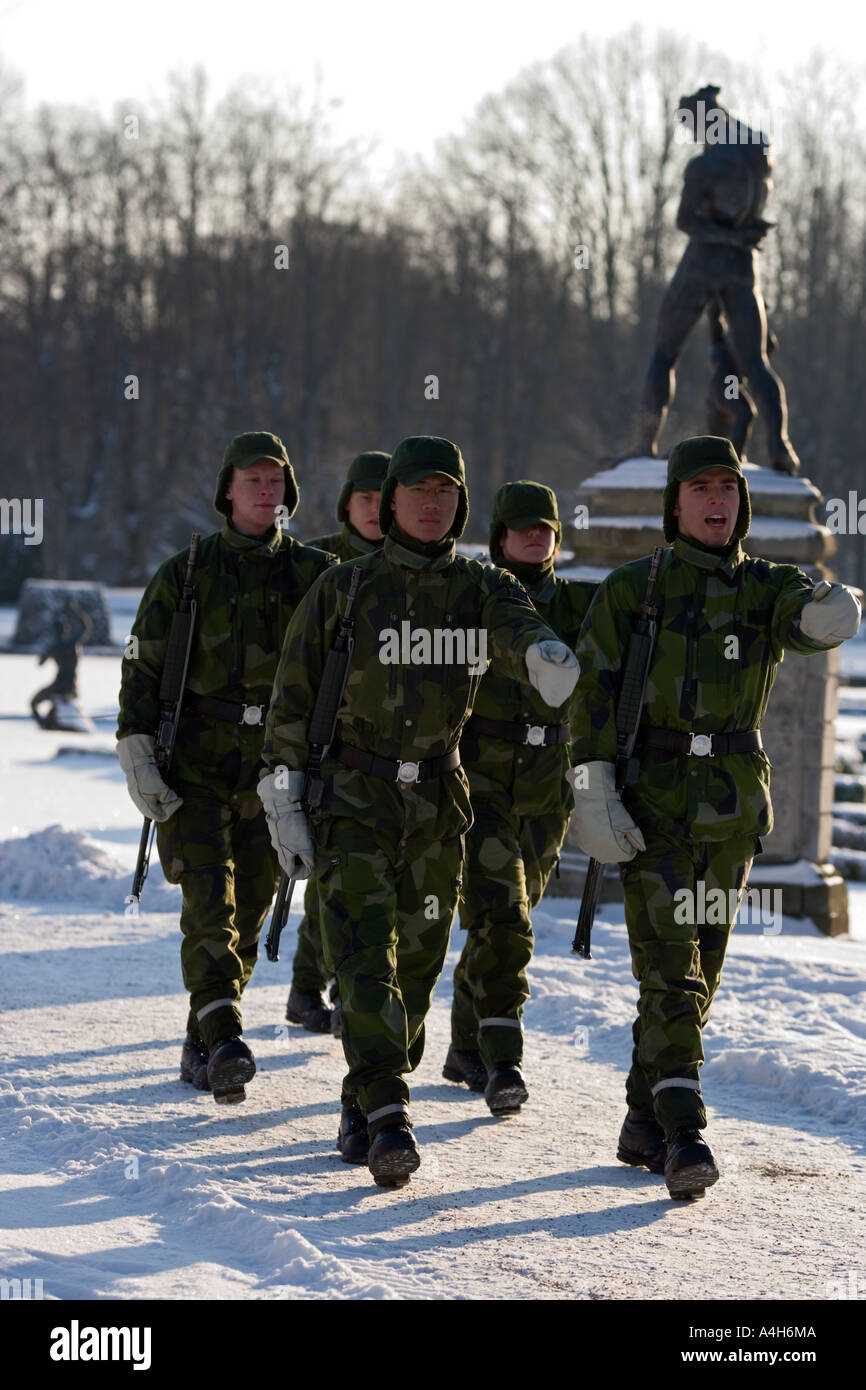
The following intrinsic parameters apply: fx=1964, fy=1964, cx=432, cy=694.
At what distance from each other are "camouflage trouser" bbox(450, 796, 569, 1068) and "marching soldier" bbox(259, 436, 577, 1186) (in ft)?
2.11

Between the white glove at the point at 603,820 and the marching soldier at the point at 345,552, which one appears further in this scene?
the marching soldier at the point at 345,552

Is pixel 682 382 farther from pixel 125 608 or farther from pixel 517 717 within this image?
pixel 517 717

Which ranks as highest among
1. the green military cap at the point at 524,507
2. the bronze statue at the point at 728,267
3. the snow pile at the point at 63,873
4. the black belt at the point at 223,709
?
the bronze statue at the point at 728,267

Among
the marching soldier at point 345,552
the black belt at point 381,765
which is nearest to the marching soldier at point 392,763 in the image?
the black belt at point 381,765

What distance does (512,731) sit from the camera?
618 centimetres

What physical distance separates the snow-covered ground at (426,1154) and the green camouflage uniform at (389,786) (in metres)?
0.42

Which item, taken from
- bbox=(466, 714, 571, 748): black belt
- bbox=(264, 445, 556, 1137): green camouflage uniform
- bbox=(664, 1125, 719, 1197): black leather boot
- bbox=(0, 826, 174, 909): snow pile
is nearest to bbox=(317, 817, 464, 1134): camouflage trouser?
bbox=(264, 445, 556, 1137): green camouflage uniform

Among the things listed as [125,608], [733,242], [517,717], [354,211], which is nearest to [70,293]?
[354,211]

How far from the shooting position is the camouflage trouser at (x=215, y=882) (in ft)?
19.0

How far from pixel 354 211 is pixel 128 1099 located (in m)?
44.8

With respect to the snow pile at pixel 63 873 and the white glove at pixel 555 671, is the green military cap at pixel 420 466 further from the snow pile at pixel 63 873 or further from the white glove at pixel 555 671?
the snow pile at pixel 63 873

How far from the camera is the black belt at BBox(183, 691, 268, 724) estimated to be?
595cm
